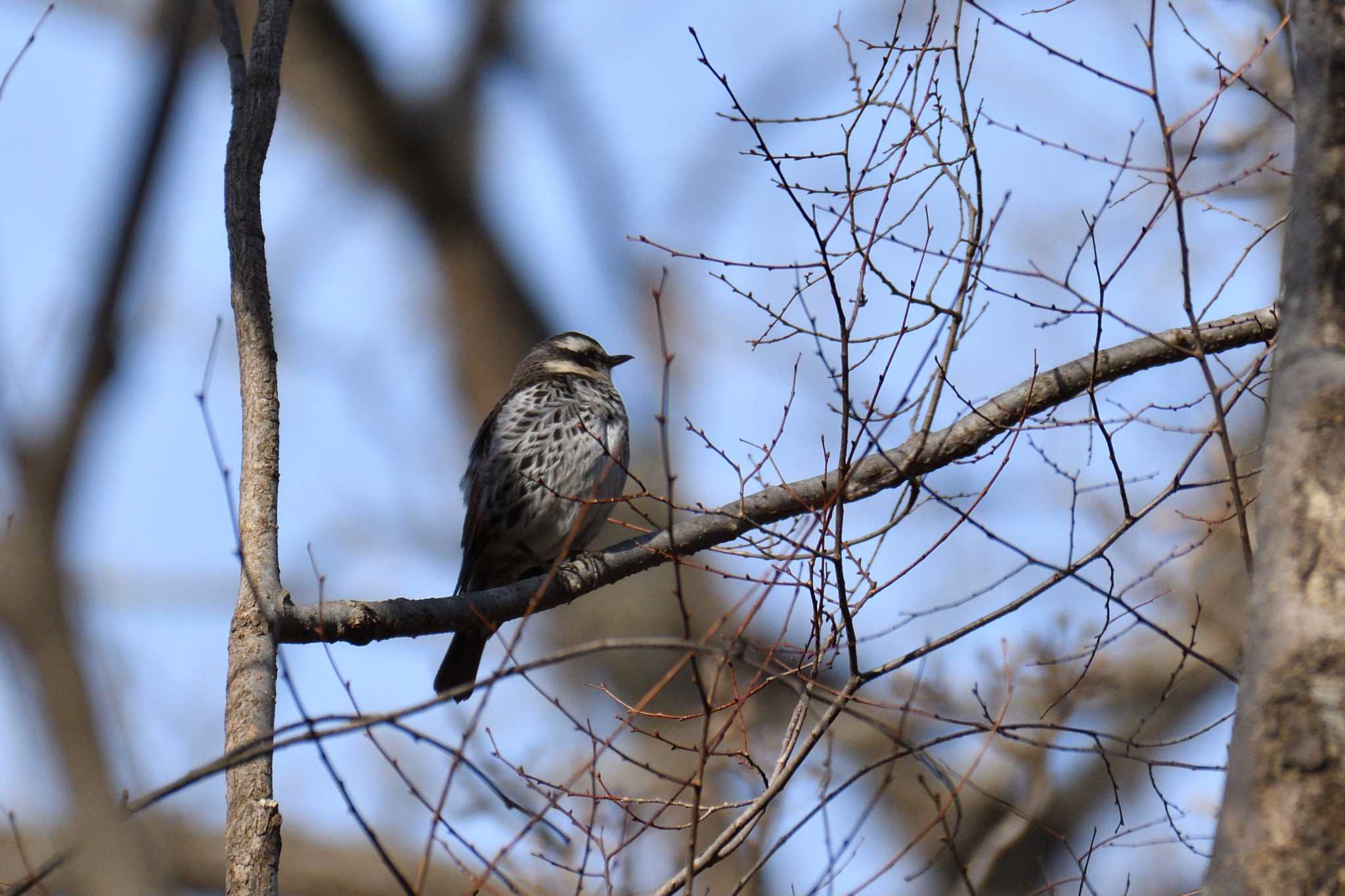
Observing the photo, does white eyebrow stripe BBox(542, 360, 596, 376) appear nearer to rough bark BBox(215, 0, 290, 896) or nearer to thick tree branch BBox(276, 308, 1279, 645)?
thick tree branch BBox(276, 308, 1279, 645)

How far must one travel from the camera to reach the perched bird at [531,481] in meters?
6.00

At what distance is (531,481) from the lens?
6.06 m

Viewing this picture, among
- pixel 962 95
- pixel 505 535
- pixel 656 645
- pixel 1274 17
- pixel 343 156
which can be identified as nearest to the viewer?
pixel 656 645

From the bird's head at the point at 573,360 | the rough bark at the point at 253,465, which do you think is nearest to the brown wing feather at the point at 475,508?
the bird's head at the point at 573,360

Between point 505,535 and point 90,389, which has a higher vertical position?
point 505,535

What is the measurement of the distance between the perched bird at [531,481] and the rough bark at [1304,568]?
376 centimetres

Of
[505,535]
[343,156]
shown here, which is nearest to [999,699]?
[505,535]

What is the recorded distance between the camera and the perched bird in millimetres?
6004

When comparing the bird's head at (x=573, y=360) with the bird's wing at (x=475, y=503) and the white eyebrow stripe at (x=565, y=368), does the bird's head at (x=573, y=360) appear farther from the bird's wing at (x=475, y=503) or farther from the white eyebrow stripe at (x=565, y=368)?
the bird's wing at (x=475, y=503)

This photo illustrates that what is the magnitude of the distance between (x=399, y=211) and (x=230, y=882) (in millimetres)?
10030

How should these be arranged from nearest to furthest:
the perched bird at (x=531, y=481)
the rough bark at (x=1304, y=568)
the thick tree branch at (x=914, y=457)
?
the rough bark at (x=1304, y=568)
the thick tree branch at (x=914, y=457)
the perched bird at (x=531, y=481)

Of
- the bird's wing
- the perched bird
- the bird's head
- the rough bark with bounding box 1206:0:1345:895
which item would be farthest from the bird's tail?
the rough bark with bounding box 1206:0:1345:895

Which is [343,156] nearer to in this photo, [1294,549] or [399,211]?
[399,211]

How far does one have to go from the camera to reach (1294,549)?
2.15 m
